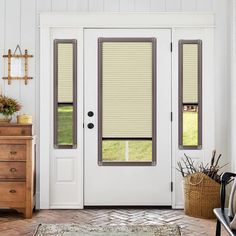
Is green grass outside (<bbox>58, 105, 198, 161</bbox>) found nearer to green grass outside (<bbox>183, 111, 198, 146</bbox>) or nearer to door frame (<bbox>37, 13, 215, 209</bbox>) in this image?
green grass outside (<bbox>183, 111, 198, 146</bbox>)

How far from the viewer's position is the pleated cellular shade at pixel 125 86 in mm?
5441

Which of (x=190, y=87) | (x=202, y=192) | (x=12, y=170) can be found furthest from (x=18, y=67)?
(x=202, y=192)

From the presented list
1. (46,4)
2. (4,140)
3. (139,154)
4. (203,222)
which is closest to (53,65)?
(46,4)

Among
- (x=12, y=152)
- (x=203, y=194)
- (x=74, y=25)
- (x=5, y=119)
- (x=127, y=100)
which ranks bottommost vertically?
(x=203, y=194)

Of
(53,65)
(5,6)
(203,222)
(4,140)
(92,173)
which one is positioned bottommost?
(203,222)

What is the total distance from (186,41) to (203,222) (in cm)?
205

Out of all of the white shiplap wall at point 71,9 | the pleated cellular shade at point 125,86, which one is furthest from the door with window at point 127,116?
the white shiplap wall at point 71,9

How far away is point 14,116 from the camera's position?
546cm

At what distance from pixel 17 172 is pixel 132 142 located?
4.43 ft

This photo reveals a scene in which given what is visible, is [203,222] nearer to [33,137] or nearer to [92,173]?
[92,173]

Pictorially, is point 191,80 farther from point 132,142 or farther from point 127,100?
point 132,142

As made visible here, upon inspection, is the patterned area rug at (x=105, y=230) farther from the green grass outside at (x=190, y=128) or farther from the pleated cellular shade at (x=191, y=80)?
the pleated cellular shade at (x=191, y=80)

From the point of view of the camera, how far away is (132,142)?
546cm

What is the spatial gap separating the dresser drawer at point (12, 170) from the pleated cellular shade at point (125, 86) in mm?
1036
